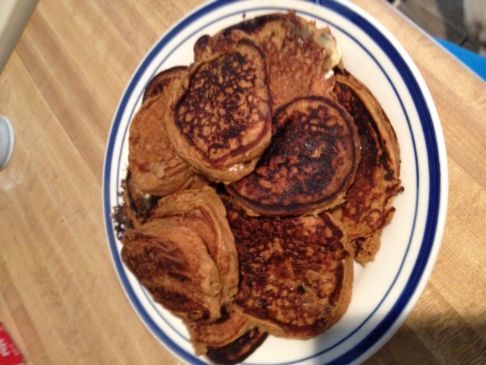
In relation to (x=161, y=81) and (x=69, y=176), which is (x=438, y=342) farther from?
(x=69, y=176)

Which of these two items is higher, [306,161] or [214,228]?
[306,161]

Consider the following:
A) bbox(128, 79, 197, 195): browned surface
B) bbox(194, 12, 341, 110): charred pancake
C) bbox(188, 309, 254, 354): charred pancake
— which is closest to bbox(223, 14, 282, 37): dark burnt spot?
bbox(194, 12, 341, 110): charred pancake

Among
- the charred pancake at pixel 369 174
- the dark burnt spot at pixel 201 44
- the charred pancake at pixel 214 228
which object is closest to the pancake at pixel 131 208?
the charred pancake at pixel 214 228

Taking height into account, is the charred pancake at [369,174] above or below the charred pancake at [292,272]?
above

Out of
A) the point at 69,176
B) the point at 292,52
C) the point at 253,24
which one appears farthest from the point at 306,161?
the point at 69,176

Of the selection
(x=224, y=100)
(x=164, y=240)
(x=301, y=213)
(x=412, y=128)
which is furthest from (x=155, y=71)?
(x=412, y=128)

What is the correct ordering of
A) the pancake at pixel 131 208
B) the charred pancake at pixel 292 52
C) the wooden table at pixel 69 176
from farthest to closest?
the wooden table at pixel 69 176 < the pancake at pixel 131 208 < the charred pancake at pixel 292 52

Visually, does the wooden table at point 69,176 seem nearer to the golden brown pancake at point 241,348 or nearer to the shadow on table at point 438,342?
the shadow on table at point 438,342
